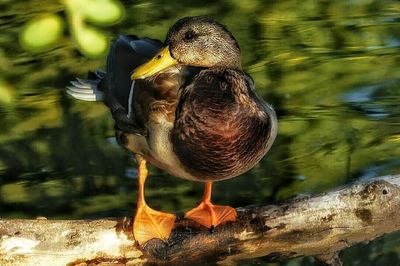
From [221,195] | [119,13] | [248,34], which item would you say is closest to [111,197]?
[221,195]

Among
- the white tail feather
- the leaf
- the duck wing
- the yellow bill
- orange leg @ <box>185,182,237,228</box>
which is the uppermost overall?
the leaf

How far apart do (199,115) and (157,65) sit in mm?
329

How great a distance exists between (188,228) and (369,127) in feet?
7.81

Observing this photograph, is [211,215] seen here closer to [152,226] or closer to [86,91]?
[152,226]

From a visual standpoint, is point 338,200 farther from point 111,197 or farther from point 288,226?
point 111,197

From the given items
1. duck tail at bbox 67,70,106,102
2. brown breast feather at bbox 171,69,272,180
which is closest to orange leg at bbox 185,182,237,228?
brown breast feather at bbox 171,69,272,180

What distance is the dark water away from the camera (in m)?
5.71

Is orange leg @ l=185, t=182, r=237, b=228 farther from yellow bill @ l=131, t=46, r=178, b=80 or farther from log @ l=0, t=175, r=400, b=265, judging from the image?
yellow bill @ l=131, t=46, r=178, b=80

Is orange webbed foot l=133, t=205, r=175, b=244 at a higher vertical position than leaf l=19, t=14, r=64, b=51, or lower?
lower

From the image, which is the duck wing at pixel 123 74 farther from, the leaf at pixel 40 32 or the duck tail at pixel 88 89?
the leaf at pixel 40 32

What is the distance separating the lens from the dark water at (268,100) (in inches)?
225

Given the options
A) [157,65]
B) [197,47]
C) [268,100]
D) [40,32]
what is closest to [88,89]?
[157,65]

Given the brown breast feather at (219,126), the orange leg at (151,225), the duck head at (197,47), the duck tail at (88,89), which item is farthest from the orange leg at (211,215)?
the duck tail at (88,89)

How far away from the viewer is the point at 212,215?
4.47 m
